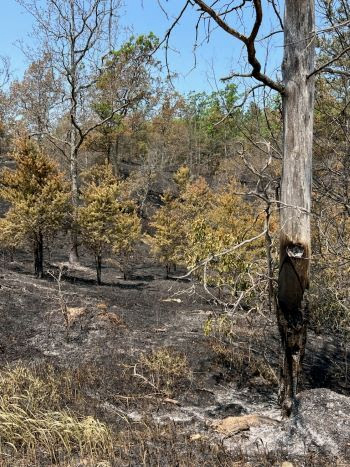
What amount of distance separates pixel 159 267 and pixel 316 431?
21.2 m

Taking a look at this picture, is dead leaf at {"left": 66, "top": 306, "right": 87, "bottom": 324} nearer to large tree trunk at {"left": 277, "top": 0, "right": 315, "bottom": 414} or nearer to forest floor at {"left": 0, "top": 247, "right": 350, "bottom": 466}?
forest floor at {"left": 0, "top": 247, "right": 350, "bottom": 466}

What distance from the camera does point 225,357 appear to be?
7.43 meters

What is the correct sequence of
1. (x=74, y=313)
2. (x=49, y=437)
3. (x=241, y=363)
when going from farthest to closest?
(x=74, y=313) → (x=241, y=363) → (x=49, y=437)

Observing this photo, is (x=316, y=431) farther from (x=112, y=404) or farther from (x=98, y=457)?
(x=112, y=404)

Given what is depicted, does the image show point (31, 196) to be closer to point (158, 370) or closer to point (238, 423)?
point (158, 370)

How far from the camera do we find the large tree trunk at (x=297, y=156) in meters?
3.92

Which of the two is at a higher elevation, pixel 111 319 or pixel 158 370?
pixel 111 319

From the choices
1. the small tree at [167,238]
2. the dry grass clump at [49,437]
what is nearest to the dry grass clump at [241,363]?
the dry grass clump at [49,437]

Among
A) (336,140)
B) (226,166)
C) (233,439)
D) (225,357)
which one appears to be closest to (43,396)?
(233,439)

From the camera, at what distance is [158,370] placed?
6.27m

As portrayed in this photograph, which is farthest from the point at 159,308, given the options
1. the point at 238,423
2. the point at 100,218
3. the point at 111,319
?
the point at 238,423

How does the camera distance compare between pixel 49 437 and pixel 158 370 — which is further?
pixel 158 370

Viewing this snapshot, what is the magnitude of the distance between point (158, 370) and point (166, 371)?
0.59 ft

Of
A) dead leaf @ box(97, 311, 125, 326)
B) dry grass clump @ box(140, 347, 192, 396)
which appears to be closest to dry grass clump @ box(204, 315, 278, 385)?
dry grass clump @ box(140, 347, 192, 396)
